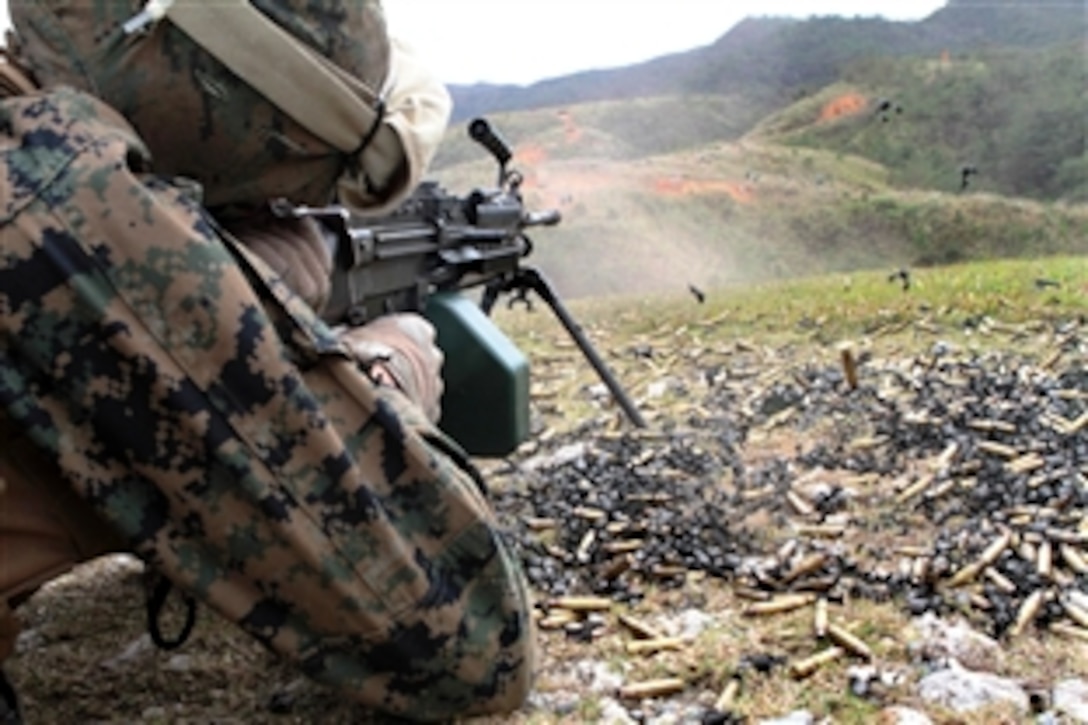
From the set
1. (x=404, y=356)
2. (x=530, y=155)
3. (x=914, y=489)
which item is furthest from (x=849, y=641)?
(x=530, y=155)

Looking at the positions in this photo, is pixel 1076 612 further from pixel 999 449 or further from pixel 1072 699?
pixel 999 449

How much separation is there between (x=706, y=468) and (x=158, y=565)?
2.82m

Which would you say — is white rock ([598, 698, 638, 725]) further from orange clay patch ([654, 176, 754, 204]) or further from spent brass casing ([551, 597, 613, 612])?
orange clay patch ([654, 176, 754, 204])

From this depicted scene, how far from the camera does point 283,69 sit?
1.80 metres

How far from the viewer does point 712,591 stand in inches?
126

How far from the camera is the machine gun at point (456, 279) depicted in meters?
3.42

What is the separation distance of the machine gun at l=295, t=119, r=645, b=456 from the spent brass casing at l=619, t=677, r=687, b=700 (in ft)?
4.63

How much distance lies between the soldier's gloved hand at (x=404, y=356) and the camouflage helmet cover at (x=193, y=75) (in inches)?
17.4

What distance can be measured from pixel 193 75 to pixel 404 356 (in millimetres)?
953

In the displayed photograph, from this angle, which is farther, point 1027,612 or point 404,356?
point 1027,612

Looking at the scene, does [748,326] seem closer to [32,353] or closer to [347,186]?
[347,186]

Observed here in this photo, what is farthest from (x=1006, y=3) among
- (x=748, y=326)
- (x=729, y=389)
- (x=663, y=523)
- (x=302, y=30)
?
(x=302, y=30)

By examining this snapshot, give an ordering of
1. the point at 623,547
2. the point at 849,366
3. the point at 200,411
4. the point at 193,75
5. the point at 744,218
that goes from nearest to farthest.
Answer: the point at 200,411 < the point at 193,75 < the point at 623,547 < the point at 849,366 < the point at 744,218

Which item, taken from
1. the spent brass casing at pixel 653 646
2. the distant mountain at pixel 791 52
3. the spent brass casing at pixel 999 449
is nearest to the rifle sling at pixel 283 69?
the spent brass casing at pixel 653 646
